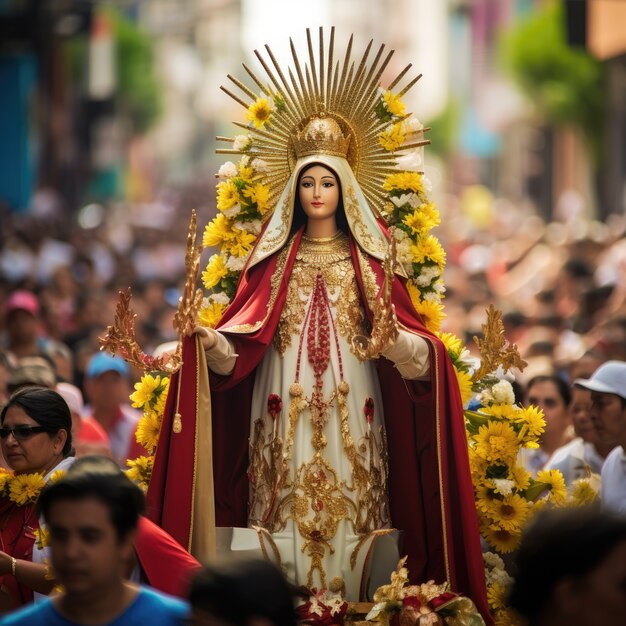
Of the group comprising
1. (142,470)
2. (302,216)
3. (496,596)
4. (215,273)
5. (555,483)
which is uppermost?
(302,216)

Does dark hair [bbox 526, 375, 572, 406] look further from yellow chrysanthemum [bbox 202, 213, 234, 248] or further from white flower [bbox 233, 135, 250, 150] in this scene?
white flower [bbox 233, 135, 250, 150]

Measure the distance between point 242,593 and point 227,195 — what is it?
167 inches

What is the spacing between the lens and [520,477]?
27.8 ft

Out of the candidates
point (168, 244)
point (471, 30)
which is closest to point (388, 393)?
point (168, 244)

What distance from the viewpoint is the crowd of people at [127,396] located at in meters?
5.07

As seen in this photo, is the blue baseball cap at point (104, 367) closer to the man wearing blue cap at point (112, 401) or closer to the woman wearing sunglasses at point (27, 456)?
the man wearing blue cap at point (112, 401)

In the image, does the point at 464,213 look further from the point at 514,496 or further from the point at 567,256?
the point at 514,496

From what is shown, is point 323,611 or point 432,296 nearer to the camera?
point 323,611

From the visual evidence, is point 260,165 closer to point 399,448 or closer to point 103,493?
point 399,448

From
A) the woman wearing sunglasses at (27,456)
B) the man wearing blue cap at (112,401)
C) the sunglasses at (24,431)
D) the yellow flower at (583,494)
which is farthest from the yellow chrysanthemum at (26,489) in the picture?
the man wearing blue cap at (112,401)

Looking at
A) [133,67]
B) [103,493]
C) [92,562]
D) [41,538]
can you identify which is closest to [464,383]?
[41,538]

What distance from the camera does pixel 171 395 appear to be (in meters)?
8.00

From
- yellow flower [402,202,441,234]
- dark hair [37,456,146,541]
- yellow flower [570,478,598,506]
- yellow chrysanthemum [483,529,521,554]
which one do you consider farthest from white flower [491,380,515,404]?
dark hair [37,456,146,541]

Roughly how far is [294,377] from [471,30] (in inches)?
2499
